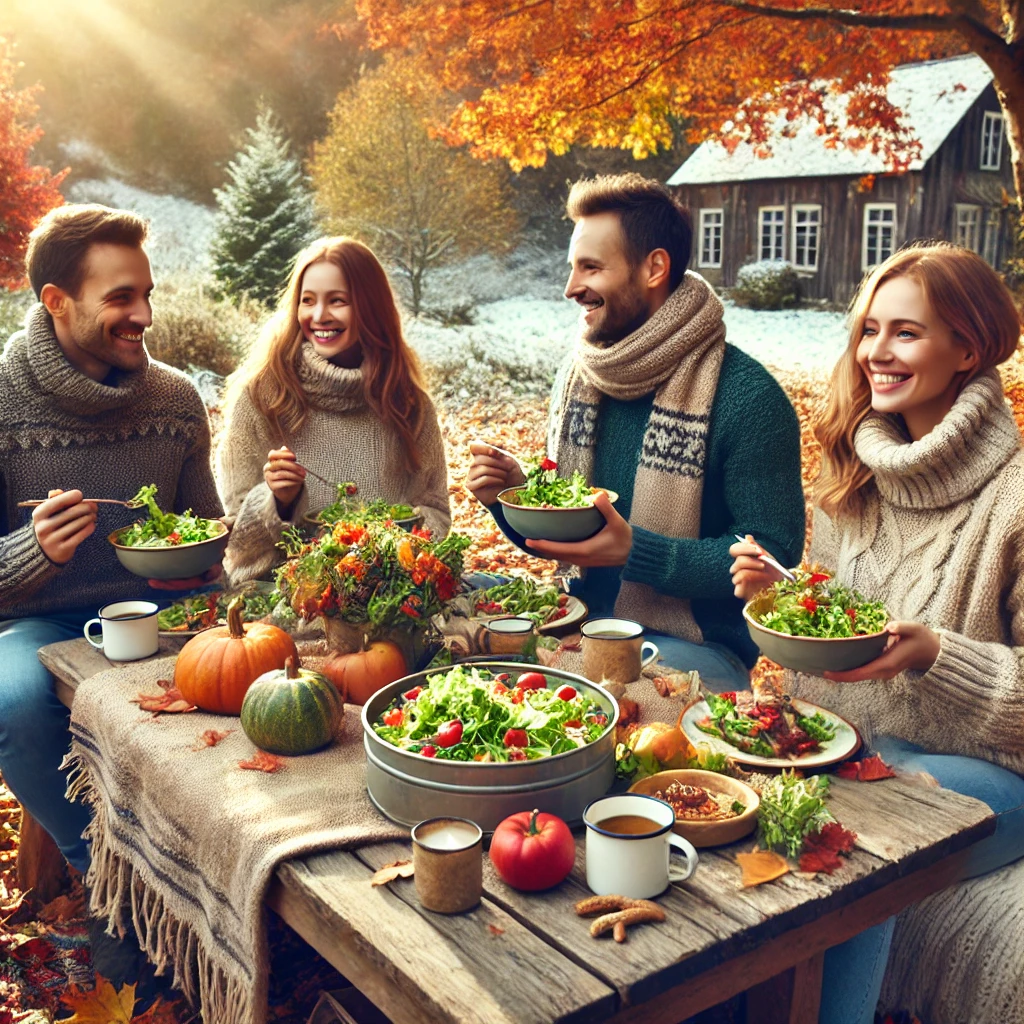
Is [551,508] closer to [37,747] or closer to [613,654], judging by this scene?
[613,654]

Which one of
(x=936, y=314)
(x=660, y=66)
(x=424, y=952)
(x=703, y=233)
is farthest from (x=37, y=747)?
(x=703, y=233)

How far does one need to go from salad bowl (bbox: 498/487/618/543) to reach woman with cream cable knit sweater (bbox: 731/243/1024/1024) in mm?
425

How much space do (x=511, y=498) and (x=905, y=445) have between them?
1062mm

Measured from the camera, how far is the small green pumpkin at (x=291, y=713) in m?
2.15

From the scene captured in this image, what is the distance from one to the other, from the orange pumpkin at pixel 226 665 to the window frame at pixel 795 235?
17.3m

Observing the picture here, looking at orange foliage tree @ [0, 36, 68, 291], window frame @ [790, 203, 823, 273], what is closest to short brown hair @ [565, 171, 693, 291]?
orange foliage tree @ [0, 36, 68, 291]

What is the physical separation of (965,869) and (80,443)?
9.51 ft

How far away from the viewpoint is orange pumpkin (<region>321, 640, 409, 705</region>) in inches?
96.3

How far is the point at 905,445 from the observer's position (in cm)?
269

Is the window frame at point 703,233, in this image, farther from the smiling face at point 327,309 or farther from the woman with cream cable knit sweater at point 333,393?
the smiling face at point 327,309

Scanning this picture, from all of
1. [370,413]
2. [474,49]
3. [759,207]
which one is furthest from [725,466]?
[759,207]

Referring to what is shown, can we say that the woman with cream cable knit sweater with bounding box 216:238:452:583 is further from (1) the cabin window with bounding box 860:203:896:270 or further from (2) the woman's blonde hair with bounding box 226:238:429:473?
(1) the cabin window with bounding box 860:203:896:270

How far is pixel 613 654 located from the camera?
2.50 m

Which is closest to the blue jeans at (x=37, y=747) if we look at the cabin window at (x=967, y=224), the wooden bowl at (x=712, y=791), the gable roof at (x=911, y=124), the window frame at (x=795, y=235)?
the wooden bowl at (x=712, y=791)
